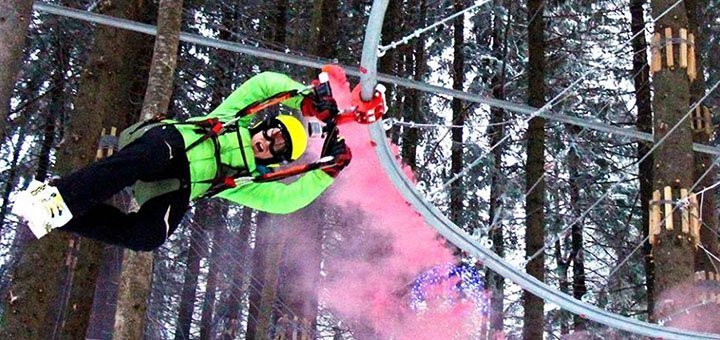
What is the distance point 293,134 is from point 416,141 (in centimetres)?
929

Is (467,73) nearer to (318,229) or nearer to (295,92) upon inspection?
(318,229)

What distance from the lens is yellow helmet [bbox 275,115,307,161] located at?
4352mm

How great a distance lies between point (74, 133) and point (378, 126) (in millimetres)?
4388

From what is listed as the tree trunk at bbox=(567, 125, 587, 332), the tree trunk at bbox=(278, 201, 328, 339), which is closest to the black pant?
the tree trunk at bbox=(278, 201, 328, 339)

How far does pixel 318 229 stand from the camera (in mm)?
12633

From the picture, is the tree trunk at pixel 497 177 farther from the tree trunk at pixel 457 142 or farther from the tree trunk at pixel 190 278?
the tree trunk at pixel 190 278

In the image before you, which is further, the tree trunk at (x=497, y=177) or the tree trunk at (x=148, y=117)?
the tree trunk at (x=497, y=177)

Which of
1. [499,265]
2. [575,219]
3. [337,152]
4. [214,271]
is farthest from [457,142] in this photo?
[337,152]

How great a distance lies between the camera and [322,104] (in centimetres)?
425

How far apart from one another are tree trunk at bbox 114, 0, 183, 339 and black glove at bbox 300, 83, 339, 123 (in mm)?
1602

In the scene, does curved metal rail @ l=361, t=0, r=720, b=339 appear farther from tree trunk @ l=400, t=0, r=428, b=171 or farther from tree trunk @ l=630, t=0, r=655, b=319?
tree trunk @ l=400, t=0, r=428, b=171

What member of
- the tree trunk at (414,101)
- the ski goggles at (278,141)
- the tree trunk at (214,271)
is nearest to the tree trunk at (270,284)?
the ski goggles at (278,141)

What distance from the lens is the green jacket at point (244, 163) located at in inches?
159

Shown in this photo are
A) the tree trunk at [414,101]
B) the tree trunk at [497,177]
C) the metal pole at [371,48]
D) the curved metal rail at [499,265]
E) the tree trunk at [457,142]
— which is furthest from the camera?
the tree trunk at [497,177]
